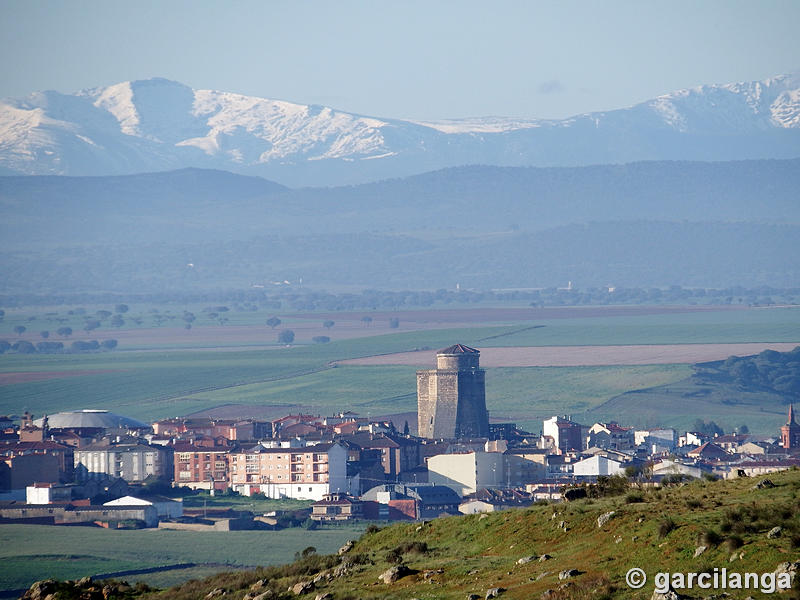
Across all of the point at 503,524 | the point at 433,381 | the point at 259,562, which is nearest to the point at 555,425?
the point at 433,381

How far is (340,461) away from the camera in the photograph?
116938 millimetres

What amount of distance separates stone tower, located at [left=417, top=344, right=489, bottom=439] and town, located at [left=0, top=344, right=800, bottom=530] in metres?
0.11

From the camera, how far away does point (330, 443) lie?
119 m

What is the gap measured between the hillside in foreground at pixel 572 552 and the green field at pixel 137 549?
39803 mm

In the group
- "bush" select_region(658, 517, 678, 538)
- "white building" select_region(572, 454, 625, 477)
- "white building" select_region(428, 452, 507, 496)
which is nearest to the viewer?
"bush" select_region(658, 517, 678, 538)

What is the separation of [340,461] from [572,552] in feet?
291

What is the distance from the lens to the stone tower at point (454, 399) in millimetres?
140625

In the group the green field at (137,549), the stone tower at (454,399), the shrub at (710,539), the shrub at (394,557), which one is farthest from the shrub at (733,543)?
Answer: the stone tower at (454,399)

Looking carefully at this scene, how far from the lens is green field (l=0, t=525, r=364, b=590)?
7925 cm

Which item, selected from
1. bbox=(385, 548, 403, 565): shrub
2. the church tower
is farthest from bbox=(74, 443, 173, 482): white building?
bbox=(385, 548, 403, 565): shrub

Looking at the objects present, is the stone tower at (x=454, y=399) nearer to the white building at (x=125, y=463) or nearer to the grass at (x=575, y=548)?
the white building at (x=125, y=463)

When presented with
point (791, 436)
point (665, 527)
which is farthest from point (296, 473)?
point (665, 527)

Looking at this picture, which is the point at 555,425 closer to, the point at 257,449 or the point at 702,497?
the point at 257,449

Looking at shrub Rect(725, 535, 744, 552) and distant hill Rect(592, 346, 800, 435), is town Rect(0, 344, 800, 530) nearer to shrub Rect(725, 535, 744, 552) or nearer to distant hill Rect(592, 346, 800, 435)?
distant hill Rect(592, 346, 800, 435)
